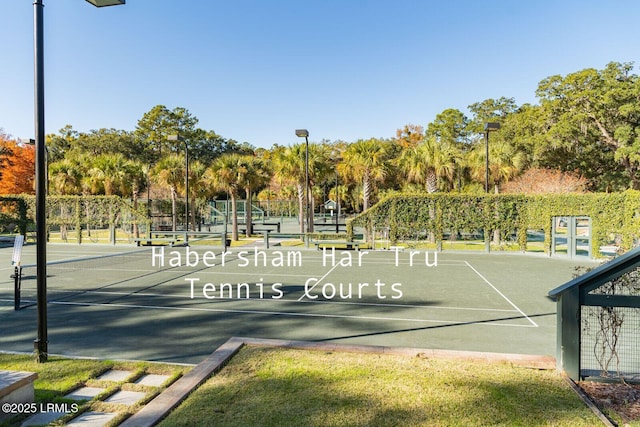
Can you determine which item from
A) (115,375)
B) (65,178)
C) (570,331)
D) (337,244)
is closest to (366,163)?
(337,244)

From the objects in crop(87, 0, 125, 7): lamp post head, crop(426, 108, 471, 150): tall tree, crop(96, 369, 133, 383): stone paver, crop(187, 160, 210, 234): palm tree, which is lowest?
crop(96, 369, 133, 383): stone paver

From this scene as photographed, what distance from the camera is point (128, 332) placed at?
690 cm

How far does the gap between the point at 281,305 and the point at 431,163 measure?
18178 millimetres

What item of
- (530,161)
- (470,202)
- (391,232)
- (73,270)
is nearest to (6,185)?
(73,270)

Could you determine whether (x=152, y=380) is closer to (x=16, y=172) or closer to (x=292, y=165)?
(x=292, y=165)

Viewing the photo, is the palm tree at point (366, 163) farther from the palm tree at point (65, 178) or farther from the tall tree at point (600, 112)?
the palm tree at point (65, 178)

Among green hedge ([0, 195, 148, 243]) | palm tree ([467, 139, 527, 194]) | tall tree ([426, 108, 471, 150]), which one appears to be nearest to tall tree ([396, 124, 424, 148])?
tall tree ([426, 108, 471, 150])

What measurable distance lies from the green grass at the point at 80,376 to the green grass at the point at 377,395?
0.57 meters

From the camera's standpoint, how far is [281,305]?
29.5 ft

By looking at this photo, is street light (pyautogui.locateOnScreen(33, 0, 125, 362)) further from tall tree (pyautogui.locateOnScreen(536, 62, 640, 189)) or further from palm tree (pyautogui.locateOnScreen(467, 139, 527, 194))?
tall tree (pyautogui.locateOnScreen(536, 62, 640, 189))

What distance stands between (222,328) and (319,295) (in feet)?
11.0

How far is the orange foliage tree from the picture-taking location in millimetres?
39500

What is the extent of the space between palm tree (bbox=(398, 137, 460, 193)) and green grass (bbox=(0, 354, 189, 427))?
21855 millimetres

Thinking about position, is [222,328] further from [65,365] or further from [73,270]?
[73,270]
